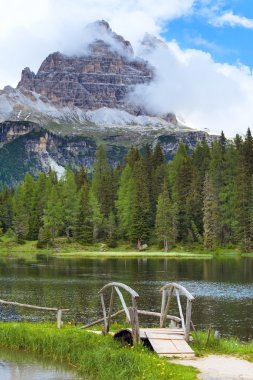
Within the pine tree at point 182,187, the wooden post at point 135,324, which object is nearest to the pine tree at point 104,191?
the pine tree at point 182,187

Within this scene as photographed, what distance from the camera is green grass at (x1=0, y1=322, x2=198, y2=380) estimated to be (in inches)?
826

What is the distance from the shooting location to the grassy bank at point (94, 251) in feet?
386

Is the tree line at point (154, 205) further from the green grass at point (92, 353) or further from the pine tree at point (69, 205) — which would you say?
the green grass at point (92, 353)

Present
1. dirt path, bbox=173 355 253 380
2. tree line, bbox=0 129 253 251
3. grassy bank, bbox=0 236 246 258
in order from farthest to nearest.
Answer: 1. tree line, bbox=0 129 253 251
2. grassy bank, bbox=0 236 246 258
3. dirt path, bbox=173 355 253 380

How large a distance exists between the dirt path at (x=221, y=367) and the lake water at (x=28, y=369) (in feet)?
17.9

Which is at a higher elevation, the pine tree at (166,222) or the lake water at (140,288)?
the pine tree at (166,222)

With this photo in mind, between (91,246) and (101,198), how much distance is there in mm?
25716

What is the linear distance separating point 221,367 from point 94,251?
10776 centimetres

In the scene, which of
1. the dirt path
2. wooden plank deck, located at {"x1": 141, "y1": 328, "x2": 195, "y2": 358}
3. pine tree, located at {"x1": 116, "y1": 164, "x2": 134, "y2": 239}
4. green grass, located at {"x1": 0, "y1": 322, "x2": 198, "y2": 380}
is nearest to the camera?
the dirt path

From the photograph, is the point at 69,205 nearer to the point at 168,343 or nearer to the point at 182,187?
the point at 182,187

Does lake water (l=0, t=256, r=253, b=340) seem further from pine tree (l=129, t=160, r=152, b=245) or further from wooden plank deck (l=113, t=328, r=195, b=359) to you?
pine tree (l=129, t=160, r=152, b=245)

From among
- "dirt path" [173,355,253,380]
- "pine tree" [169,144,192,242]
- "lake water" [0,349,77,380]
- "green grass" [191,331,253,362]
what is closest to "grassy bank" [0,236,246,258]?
"pine tree" [169,144,192,242]

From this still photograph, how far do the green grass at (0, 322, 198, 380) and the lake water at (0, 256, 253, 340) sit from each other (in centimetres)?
1135

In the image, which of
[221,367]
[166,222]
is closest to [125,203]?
[166,222]
